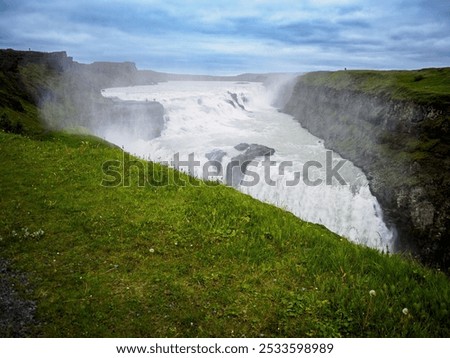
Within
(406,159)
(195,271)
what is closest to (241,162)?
(406,159)

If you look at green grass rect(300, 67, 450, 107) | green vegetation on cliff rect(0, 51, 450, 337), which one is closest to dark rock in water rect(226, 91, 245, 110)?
green grass rect(300, 67, 450, 107)

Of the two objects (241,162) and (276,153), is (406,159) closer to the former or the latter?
(276,153)

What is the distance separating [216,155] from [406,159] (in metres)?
25.5

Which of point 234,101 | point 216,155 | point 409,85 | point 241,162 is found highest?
point 234,101

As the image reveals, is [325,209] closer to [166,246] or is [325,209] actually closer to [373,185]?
[373,185]

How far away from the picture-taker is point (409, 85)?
5338cm

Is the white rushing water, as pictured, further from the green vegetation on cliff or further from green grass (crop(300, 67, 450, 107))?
green grass (crop(300, 67, 450, 107))

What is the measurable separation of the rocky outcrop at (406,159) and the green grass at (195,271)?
24017 millimetres

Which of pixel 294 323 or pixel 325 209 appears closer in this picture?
pixel 294 323

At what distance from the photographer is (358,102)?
63625 millimetres

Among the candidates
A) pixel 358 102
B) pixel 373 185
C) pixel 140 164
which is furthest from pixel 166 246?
pixel 358 102

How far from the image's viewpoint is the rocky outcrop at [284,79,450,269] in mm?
31797
